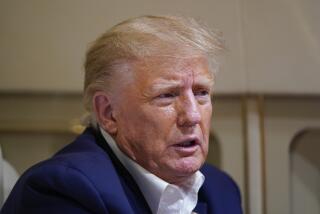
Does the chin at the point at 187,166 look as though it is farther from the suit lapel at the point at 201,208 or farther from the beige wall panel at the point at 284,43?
the beige wall panel at the point at 284,43

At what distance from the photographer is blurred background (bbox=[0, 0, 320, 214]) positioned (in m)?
1.46

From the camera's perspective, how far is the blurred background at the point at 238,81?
146cm

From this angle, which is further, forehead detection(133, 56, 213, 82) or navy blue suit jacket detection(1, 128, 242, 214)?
forehead detection(133, 56, 213, 82)

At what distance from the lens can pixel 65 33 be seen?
59.5 inches

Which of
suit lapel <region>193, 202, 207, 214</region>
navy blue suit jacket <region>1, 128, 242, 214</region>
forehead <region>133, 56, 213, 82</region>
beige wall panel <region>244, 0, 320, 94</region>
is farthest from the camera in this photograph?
beige wall panel <region>244, 0, 320, 94</region>

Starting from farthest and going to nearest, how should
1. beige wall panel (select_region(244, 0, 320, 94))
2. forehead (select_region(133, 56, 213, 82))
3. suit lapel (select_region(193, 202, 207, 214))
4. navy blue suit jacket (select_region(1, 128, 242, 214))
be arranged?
1. beige wall panel (select_region(244, 0, 320, 94))
2. suit lapel (select_region(193, 202, 207, 214))
3. forehead (select_region(133, 56, 213, 82))
4. navy blue suit jacket (select_region(1, 128, 242, 214))

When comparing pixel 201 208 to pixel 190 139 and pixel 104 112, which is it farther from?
pixel 104 112

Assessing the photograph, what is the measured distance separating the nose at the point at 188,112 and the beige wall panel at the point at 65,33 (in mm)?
467

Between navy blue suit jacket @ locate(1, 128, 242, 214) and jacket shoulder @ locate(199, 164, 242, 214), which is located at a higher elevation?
navy blue suit jacket @ locate(1, 128, 242, 214)

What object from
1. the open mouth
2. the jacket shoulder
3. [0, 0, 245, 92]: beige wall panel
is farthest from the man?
[0, 0, 245, 92]: beige wall panel

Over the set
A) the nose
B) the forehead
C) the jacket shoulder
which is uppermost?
the forehead

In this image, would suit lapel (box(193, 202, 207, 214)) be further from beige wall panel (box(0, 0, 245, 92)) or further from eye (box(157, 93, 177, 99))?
beige wall panel (box(0, 0, 245, 92))

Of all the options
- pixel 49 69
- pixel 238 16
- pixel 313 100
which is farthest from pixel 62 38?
pixel 313 100

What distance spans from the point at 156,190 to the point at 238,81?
1.81ft
